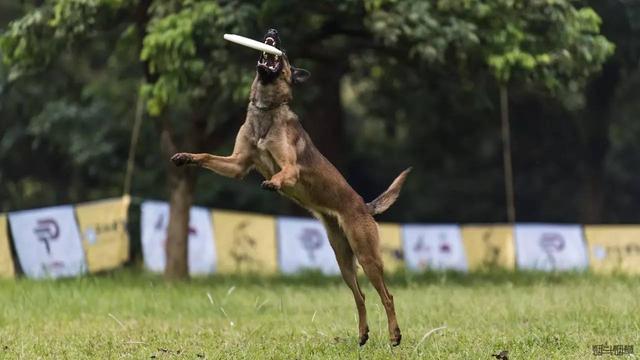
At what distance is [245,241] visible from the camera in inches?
713

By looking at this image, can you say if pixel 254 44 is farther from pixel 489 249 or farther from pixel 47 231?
pixel 489 249

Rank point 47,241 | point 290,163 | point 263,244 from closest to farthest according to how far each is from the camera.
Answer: point 290,163 → point 47,241 → point 263,244

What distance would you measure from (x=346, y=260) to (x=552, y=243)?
41.7 ft

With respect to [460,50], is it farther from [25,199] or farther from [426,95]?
[25,199]

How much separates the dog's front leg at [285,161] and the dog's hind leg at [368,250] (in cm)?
61

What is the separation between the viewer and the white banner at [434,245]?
1934 cm

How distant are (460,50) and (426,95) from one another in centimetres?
912

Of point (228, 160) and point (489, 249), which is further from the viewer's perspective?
point (489, 249)

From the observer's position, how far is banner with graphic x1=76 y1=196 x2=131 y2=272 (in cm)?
1605

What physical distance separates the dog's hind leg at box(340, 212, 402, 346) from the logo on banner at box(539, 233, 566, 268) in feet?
41.7

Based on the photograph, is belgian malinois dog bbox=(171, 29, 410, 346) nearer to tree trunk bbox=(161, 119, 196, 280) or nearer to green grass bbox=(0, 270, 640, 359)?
green grass bbox=(0, 270, 640, 359)

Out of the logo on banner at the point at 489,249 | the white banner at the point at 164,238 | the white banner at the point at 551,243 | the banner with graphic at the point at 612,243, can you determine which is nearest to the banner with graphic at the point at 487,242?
the logo on banner at the point at 489,249

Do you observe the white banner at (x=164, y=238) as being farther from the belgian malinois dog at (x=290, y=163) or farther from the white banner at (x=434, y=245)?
the belgian malinois dog at (x=290, y=163)

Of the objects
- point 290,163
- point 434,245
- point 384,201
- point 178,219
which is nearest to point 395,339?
point 384,201
